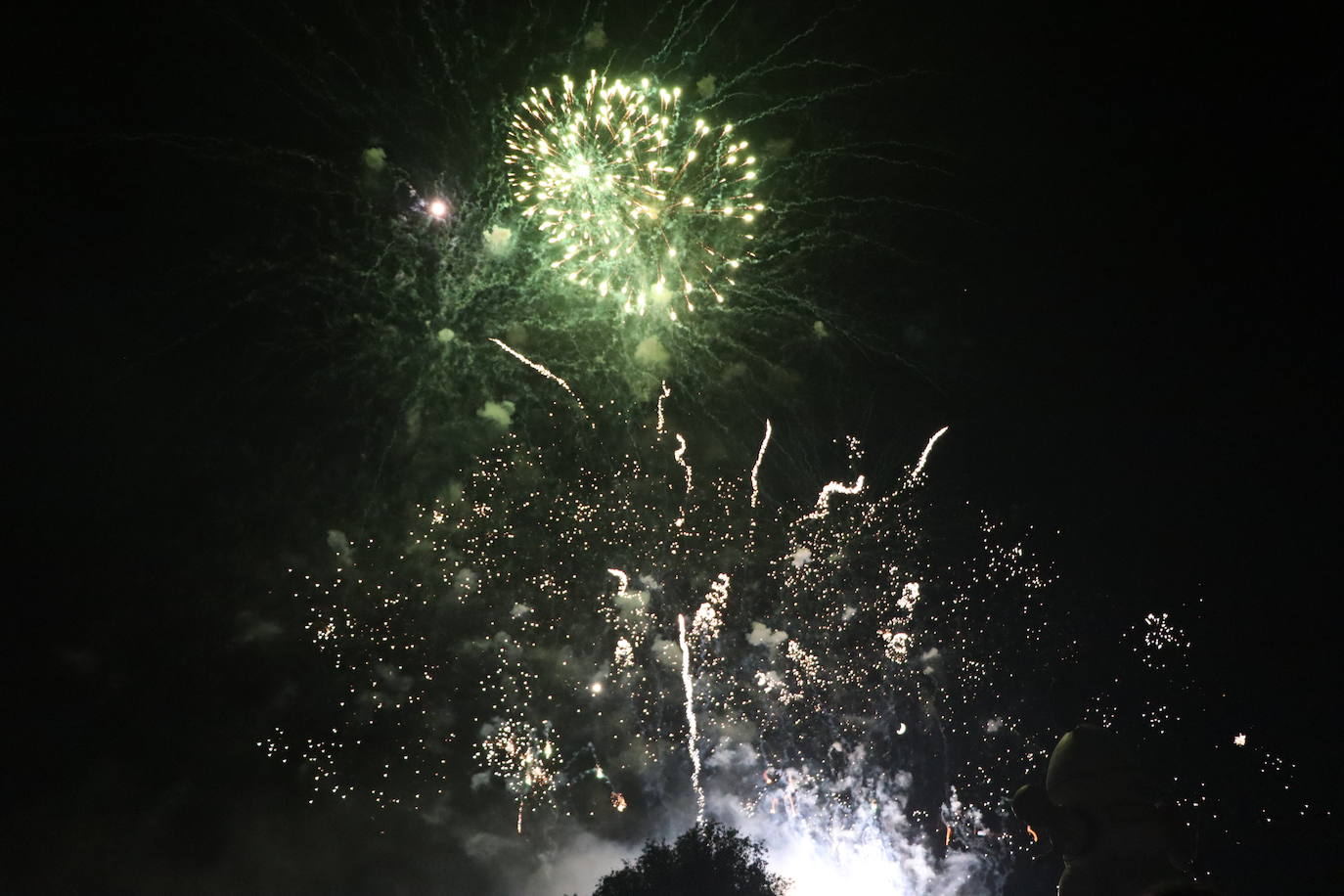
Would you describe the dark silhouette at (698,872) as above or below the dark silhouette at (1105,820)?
above

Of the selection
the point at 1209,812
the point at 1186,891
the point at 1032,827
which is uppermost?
the point at 1209,812

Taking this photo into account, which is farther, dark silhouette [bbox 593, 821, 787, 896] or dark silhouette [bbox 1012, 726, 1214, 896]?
dark silhouette [bbox 593, 821, 787, 896]

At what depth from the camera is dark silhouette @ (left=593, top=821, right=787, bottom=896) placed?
26688 millimetres

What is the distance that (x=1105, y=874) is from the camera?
773 cm

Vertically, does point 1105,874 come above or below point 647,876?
below

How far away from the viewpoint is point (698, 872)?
27.0 metres

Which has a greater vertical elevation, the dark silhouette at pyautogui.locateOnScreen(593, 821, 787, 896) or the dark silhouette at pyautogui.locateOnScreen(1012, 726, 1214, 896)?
the dark silhouette at pyautogui.locateOnScreen(593, 821, 787, 896)

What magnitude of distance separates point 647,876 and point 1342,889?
19000 mm

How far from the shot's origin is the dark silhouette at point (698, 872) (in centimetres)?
2669

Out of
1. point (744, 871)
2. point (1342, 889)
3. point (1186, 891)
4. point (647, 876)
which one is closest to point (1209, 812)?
point (1342, 889)

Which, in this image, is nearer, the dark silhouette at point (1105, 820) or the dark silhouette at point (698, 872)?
the dark silhouette at point (1105, 820)

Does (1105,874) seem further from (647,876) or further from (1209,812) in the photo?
(647,876)

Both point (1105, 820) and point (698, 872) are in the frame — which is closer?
point (1105, 820)

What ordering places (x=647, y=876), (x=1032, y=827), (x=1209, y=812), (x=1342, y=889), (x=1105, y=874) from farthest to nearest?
1. (x=647, y=876)
2. (x=1209, y=812)
3. (x=1342, y=889)
4. (x=1032, y=827)
5. (x=1105, y=874)
